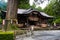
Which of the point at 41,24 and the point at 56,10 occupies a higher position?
the point at 56,10

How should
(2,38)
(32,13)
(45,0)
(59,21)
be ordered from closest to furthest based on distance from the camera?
(2,38) → (45,0) → (32,13) → (59,21)

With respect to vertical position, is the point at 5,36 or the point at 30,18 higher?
the point at 30,18

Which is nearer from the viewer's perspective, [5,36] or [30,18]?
[5,36]

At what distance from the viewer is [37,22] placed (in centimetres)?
4669

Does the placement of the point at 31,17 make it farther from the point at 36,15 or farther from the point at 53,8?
the point at 53,8

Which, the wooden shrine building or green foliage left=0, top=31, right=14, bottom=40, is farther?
the wooden shrine building

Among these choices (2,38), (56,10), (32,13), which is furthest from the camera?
(56,10)

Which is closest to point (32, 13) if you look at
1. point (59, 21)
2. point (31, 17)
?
point (31, 17)

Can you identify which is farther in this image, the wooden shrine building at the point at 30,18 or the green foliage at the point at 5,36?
the wooden shrine building at the point at 30,18

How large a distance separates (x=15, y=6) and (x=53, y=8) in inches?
1653

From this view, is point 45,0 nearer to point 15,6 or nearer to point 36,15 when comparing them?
point 15,6

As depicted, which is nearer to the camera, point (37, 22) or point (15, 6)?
point (15, 6)

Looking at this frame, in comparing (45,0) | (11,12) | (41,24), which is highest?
(45,0)

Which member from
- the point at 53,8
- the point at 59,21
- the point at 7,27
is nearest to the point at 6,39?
the point at 7,27
